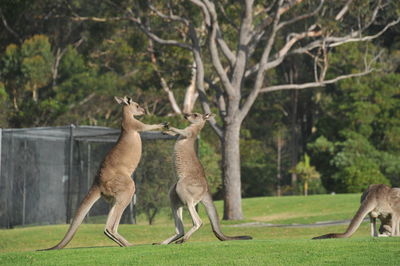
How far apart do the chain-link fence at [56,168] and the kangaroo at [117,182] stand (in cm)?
971

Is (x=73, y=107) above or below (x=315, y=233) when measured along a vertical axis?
above

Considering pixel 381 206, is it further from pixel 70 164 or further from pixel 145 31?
pixel 145 31

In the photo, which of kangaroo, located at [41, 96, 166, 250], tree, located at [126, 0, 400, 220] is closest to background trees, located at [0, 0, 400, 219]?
tree, located at [126, 0, 400, 220]

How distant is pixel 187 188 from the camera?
1245 cm

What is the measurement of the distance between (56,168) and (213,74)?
19.3 meters

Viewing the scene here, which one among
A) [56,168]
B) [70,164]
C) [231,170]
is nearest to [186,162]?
[70,164]

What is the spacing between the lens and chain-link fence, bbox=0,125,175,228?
22.0 m

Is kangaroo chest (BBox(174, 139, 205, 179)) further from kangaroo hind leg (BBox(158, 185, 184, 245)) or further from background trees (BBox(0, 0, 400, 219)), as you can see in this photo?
background trees (BBox(0, 0, 400, 219))

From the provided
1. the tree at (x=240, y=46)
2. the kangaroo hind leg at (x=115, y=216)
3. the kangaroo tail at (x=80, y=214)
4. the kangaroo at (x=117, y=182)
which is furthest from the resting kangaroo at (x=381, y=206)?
the tree at (x=240, y=46)

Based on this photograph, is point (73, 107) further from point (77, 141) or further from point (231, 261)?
point (231, 261)

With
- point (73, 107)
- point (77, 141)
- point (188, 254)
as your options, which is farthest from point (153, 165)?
point (73, 107)

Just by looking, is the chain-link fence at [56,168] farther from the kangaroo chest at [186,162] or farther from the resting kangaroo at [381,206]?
the resting kangaroo at [381,206]

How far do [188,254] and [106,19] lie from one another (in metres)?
21.8

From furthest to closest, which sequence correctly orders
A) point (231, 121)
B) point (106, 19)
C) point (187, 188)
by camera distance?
point (106, 19), point (231, 121), point (187, 188)
